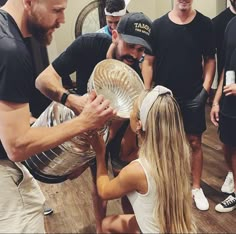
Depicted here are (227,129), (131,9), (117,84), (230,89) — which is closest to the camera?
(117,84)

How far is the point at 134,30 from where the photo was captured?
5.31ft

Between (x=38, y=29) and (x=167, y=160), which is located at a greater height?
(x=38, y=29)

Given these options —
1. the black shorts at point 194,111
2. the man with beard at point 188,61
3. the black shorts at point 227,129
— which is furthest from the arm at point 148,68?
the black shorts at point 227,129

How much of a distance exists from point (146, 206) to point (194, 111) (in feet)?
3.31

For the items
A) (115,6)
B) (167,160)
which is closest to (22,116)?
(167,160)

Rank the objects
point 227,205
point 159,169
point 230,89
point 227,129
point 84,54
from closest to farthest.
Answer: point 159,169
point 84,54
point 230,89
point 227,129
point 227,205

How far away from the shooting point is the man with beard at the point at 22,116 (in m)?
A: 0.90

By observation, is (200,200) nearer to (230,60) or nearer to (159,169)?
(230,60)

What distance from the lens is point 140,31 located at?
1.63 metres

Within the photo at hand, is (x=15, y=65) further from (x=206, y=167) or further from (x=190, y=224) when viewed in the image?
(x=206, y=167)

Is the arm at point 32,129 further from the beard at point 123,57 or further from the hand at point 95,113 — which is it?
the beard at point 123,57

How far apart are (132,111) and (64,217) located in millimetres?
1145

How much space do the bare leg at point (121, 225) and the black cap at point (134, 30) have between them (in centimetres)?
81

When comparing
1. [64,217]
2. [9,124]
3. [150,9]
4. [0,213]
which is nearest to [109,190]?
[0,213]
